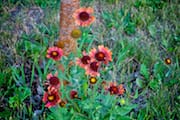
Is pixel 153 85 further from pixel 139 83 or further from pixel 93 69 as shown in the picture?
pixel 93 69

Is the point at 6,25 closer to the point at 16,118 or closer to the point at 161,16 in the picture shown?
the point at 16,118

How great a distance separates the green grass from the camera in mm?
2439

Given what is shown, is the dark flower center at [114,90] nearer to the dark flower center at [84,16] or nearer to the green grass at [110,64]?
the green grass at [110,64]

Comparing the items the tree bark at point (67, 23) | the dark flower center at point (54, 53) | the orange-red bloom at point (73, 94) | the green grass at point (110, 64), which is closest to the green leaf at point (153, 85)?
the green grass at point (110, 64)

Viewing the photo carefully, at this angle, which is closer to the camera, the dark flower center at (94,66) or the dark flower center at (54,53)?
the dark flower center at (94,66)

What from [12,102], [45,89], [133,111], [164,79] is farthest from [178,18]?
[12,102]

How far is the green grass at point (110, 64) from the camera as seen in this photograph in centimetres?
244

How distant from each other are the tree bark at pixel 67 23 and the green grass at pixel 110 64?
0.27ft

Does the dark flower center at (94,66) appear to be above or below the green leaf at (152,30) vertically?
below

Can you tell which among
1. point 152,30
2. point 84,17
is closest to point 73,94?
point 84,17

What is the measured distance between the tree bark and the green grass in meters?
0.08

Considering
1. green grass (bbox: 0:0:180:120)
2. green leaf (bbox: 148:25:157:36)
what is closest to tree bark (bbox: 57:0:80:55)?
green grass (bbox: 0:0:180:120)

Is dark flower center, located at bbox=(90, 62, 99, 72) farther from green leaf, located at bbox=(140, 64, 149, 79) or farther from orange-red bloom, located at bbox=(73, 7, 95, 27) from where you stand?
green leaf, located at bbox=(140, 64, 149, 79)

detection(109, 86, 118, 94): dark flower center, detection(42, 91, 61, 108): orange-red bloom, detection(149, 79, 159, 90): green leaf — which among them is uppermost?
detection(109, 86, 118, 94): dark flower center
